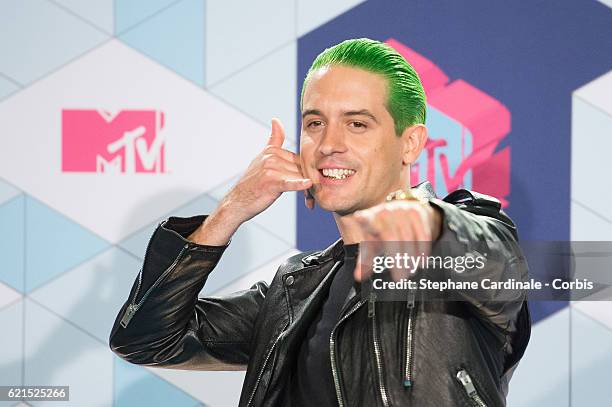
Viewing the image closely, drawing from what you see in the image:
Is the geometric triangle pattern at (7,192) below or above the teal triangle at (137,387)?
above

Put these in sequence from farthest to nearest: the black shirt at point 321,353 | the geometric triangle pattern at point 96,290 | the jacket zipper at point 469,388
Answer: the geometric triangle pattern at point 96,290, the black shirt at point 321,353, the jacket zipper at point 469,388

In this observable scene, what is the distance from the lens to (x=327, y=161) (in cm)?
175

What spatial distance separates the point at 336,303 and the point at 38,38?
171 centimetres

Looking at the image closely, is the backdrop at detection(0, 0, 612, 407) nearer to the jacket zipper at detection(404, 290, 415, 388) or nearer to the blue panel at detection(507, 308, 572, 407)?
the blue panel at detection(507, 308, 572, 407)

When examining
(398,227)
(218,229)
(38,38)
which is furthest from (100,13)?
(398,227)

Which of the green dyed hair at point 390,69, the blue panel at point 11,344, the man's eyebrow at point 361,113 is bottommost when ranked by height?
the blue panel at point 11,344

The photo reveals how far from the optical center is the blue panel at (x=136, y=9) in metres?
2.94

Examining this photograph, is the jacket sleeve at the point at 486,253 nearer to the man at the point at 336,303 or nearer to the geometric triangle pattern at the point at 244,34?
the man at the point at 336,303

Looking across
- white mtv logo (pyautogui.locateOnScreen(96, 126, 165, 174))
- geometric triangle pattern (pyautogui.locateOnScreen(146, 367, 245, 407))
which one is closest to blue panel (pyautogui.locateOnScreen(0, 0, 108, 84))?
white mtv logo (pyautogui.locateOnScreen(96, 126, 165, 174))

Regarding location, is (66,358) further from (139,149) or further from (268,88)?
(268,88)

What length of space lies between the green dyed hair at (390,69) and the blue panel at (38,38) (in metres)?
1.41

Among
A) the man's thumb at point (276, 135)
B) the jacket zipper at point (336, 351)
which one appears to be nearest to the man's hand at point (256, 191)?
the man's thumb at point (276, 135)

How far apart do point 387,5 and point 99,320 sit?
1.41m

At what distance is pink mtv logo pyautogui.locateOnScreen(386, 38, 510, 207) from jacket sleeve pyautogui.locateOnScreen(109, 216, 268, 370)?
0.95 m
